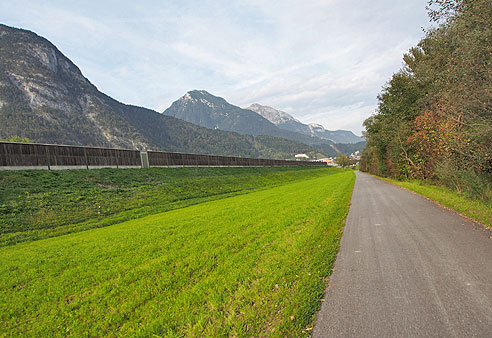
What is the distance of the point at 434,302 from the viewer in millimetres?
3725

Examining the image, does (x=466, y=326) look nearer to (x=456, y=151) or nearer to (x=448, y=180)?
(x=456, y=151)

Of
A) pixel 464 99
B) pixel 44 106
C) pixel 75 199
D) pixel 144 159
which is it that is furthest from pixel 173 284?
pixel 44 106

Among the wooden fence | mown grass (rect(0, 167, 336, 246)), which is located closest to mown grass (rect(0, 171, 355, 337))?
mown grass (rect(0, 167, 336, 246))

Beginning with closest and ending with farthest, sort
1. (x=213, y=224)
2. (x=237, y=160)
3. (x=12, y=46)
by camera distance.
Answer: (x=213, y=224)
(x=237, y=160)
(x=12, y=46)

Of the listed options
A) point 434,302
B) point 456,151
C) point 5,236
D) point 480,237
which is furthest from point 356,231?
point 5,236

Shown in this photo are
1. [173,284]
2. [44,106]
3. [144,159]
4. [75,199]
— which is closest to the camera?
[173,284]

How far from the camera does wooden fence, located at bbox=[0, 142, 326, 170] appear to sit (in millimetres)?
18984

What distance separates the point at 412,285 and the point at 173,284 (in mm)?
4598

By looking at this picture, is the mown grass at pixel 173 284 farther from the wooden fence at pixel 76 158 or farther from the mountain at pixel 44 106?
the mountain at pixel 44 106

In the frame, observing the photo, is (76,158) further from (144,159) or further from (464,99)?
(464,99)

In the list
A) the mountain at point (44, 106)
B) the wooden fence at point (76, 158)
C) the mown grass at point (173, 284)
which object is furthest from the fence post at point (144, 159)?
the mountain at point (44, 106)

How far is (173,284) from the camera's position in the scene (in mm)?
5016

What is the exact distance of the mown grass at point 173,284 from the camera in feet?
12.2

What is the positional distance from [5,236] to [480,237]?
17.6 meters
